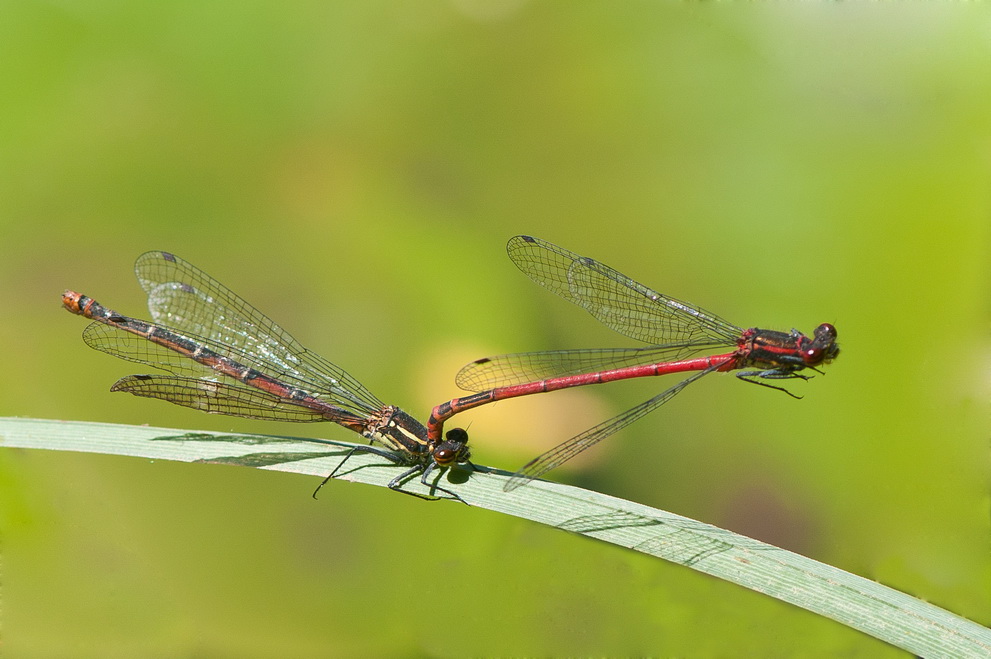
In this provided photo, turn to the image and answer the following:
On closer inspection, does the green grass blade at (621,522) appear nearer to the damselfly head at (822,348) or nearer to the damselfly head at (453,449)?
the damselfly head at (453,449)

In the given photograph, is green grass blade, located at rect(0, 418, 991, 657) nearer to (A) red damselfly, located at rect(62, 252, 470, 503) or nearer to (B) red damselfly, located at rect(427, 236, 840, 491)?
(A) red damselfly, located at rect(62, 252, 470, 503)

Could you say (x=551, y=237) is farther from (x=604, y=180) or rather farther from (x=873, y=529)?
(x=873, y=529)

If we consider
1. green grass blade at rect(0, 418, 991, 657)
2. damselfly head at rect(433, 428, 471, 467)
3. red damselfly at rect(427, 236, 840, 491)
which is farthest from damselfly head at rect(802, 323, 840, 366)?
damselfly head at rect(433, 428, 471, 467)

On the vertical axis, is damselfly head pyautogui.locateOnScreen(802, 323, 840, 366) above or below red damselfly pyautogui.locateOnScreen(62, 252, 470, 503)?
above

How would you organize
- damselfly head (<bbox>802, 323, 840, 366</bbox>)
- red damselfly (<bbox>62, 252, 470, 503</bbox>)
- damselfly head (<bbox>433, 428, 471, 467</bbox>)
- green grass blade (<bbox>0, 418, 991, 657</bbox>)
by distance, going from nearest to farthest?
green grass blade (<bbox>0, 418, 991, 657</bbox>) < damselfly head (<bbox>802, 323, 840, 366</bbox>) < damselfly head (<bbox>433, 428, 471, 467</bbox>) < red damselfly (<bbox>62, 252, 470, 503</bbox>)

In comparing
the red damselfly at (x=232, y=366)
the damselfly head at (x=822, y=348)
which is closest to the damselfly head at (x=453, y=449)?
the red damselfly at (x=232, y=366)

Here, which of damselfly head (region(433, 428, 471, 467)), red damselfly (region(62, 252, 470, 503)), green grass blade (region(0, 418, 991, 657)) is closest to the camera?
green grass blade (region(0, 418, 991, 657))

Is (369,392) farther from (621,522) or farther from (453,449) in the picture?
(621,522)
